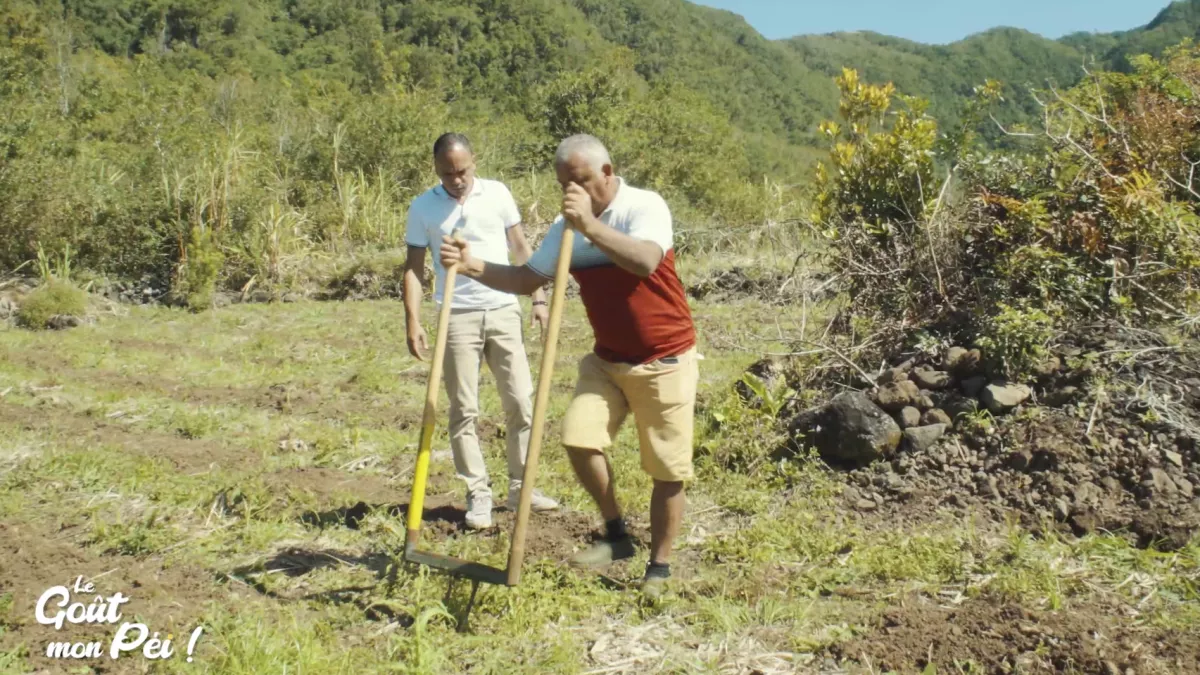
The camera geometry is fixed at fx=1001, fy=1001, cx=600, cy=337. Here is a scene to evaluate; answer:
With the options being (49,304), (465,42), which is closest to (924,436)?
(49,304)

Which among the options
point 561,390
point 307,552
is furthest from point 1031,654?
point 561,390

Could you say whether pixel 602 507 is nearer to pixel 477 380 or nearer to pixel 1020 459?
pixel 477 380

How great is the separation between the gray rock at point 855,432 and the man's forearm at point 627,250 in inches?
82.8

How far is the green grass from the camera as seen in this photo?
3.54 meters

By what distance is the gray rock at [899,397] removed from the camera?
5.31 m

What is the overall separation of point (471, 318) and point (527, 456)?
1.39 m

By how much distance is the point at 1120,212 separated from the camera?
17.5 feet

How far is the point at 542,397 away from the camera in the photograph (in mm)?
3324

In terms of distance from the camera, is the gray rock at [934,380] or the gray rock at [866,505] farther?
the gray rock at [934,380]

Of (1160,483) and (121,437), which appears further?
(121,437)

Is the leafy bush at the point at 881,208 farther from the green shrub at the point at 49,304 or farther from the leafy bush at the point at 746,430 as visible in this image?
the green shrub at the point at 49,304

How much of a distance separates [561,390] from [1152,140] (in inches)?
168

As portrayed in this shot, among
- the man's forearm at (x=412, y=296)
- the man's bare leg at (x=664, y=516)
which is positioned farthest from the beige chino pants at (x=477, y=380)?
the man's bare leg at (x=664, y=516)

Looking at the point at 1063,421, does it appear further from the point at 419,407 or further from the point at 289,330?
the point at 289,330
